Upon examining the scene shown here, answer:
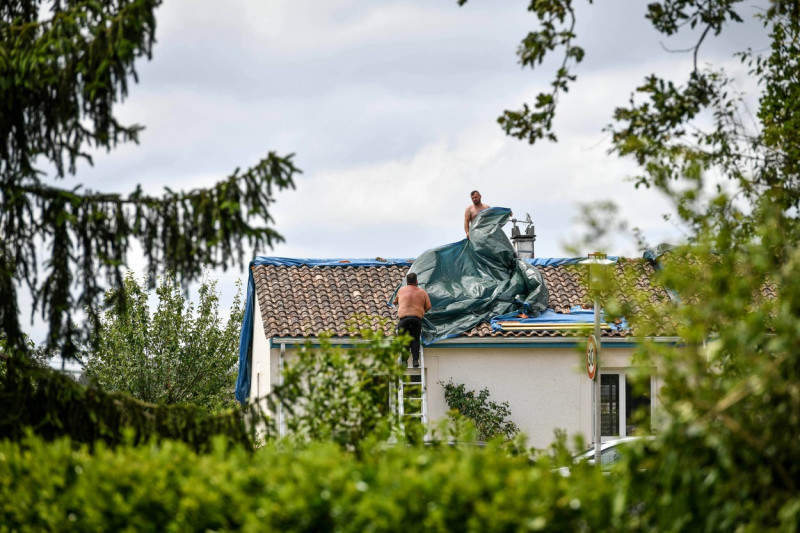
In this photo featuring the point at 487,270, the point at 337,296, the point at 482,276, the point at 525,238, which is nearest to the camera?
the point at 482,276

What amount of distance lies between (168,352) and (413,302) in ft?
41.5

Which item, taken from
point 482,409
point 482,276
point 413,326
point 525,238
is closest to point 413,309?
point 413,326

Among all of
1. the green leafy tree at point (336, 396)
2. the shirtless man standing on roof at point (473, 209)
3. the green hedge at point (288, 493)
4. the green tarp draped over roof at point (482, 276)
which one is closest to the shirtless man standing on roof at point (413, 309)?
the green tarp draped over roof at point (482, 276)

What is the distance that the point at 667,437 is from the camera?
4820mm

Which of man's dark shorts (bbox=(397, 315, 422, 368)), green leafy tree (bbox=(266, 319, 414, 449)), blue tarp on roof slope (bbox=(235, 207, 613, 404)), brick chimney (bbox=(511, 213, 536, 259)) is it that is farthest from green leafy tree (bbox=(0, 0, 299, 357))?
brick chimney (bbox=(511, 213, 536, 259))

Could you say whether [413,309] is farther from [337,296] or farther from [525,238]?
[525,238]

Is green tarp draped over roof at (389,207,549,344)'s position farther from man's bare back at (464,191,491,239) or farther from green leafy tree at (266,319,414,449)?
green leafy tree at (266,319,414,449)

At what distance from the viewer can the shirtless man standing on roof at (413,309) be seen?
2255 cm

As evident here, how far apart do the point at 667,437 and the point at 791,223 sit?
3255 mm

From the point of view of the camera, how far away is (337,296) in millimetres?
25828

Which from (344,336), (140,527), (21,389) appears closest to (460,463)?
(140,527)

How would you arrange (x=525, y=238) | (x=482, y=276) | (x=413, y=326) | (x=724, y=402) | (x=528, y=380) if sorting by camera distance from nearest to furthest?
(x=724, y=402) < (x=413, y=326) < (x=528, y=380) < (x=482, y=276) < (x=525, y=238)

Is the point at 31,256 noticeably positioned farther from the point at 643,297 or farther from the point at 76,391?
the point at 643,297

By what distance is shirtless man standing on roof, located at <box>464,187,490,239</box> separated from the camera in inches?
1010
